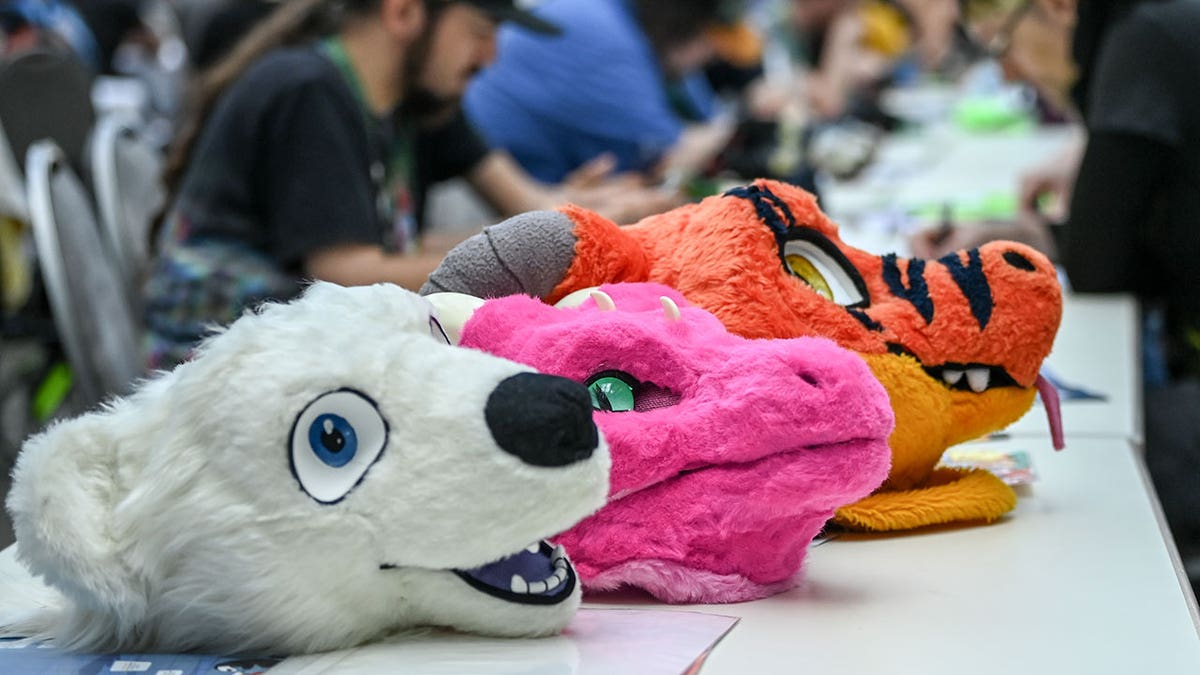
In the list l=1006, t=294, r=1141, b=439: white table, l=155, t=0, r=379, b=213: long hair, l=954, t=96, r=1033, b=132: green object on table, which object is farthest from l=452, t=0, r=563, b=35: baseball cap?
l=954, t=96, r=1033, b=132: green object on table

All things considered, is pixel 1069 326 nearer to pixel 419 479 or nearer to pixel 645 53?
pixel 419 479

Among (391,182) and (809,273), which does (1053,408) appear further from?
(391,182)

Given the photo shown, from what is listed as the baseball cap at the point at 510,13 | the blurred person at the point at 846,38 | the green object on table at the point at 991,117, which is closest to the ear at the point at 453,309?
the baseball cap at the point at 510,13

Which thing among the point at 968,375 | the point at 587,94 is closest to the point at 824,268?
the point at 968,375

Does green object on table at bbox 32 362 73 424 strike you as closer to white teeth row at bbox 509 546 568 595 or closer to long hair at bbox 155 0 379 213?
long hair at bbox 155 0 379 213

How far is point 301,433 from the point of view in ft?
2.24

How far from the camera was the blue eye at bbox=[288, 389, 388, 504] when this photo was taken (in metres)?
0.68

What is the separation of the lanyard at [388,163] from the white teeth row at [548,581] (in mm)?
1181

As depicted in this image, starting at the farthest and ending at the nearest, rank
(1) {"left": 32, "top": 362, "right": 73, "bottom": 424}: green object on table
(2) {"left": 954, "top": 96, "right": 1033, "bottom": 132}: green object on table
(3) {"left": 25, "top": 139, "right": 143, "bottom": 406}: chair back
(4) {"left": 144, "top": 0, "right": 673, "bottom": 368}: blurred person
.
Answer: (2) {"left": 954, "top": 96, "right": 1033, "bottom": 132}: green object on table < (1) {"left": 32, "top": 362, "right": 73, "bottom": 424}: green object on table < (3) {"left": 25, "top": 139, "right": 143, "bottom": 406}: chair back < (4) {"left": 144, "top": 0, "right": 673, "bottom": 368}: blurred person

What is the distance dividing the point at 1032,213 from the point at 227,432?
2021 mm

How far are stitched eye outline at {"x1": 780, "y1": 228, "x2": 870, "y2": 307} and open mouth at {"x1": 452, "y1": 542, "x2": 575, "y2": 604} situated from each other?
320 millimetres

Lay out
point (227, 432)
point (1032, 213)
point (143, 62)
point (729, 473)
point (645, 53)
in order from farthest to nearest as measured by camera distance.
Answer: point (143, 62) < point (645, 53) < point (1032, 213) < point (729, 473) < point (227, 432)

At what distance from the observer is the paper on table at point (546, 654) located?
71cm

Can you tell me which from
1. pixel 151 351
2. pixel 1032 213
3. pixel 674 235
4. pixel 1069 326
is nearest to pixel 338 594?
pixel 674 235
